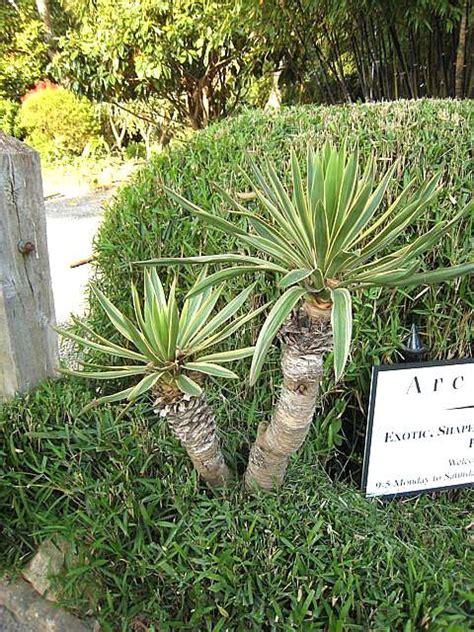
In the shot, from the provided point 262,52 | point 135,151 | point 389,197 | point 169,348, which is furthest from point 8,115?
point 169,348

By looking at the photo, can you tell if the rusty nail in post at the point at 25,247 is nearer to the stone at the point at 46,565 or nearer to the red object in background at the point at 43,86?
the stone at the point at 46,565

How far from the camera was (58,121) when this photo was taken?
1000 cm

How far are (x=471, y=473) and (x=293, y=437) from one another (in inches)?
26.3

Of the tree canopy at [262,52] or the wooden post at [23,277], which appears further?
the tree canopy at [262,52]

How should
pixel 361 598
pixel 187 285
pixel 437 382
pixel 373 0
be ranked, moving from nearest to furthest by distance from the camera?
pixel 361 598, pixel 437 382, pixel 187 285, pixel 373 0

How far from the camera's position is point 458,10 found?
9.42 ft

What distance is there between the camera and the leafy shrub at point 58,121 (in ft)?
32.4

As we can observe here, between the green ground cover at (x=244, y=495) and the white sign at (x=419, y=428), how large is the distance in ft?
0.25

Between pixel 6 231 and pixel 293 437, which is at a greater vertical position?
pixel 6 231

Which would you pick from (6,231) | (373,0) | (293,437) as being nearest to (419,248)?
(293,437)

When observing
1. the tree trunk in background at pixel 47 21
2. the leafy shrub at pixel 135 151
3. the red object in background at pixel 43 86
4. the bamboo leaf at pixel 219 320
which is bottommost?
the bamboo leaf at pixel 219 320

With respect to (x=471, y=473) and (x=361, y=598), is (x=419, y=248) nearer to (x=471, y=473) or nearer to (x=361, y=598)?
(x=361, y=598)

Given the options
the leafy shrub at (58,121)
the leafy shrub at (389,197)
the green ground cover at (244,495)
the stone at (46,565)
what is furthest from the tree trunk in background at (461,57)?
the leafy shrub at (58,121)

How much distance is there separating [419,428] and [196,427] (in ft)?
2.01
